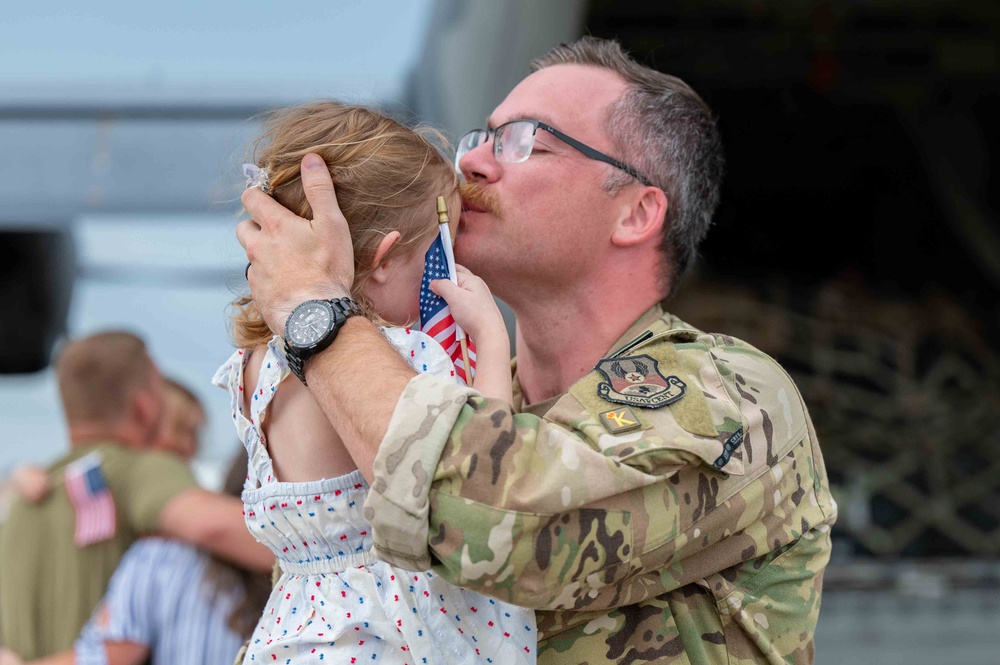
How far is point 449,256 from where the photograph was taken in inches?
61.5

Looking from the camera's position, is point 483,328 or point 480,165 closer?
point 483,328

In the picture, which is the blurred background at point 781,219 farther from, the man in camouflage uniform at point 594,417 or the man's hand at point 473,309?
the man's hand at point 473,309

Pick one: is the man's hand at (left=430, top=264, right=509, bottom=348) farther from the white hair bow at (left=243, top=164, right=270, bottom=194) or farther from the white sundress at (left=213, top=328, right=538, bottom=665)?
the white hair bow at (left=243, top=164, right=270, bottom=194)

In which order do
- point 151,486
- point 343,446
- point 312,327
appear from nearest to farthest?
point 312,327 → point 343,446 → point 151,486

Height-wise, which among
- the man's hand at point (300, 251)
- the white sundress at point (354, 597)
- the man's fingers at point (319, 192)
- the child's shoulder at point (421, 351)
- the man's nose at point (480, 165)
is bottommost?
the white sundress at point (354, 597)

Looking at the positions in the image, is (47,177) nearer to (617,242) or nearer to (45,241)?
(45,241)

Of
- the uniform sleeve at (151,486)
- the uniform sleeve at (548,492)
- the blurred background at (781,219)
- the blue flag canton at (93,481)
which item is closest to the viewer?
the uniform sleeve at (548,492)

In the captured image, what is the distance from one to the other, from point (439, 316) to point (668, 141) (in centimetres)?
74

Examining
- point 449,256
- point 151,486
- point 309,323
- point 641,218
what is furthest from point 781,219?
point 309,323

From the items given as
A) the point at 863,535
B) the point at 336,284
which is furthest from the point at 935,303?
the point at 336,284

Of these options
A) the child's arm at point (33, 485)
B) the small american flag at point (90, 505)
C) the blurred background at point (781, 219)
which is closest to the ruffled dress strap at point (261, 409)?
the small american flag at point (90, 505)

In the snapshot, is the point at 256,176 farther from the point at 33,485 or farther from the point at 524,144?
the point at 33,485

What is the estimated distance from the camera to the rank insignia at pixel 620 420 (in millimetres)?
1337

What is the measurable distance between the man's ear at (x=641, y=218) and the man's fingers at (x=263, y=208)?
2.42 ft
